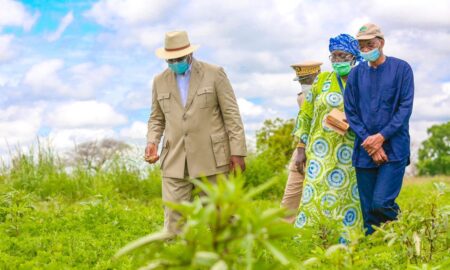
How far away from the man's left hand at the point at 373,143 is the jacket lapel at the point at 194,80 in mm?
1516

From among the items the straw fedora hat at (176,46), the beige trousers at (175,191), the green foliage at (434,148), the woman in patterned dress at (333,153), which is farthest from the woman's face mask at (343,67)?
the green foliage at (434,148)

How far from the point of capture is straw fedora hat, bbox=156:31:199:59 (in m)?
6.75

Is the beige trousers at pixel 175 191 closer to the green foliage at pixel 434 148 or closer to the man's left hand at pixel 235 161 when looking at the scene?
the man's left hand at pixel 235 161

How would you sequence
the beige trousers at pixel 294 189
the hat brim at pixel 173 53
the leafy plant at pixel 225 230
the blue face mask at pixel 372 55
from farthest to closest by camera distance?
the beige trousers at pixel 294 189, the hat brim at pixel 173 53, the blue face mask at pixel 372 55, the leafy plant at pixel 225 230

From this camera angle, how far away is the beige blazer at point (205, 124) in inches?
267

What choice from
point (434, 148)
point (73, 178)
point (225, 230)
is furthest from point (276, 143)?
point (434, 148)

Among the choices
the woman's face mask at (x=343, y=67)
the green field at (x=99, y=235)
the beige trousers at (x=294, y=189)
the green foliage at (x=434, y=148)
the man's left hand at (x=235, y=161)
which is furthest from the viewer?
the green foliage at (x=434, y=148)

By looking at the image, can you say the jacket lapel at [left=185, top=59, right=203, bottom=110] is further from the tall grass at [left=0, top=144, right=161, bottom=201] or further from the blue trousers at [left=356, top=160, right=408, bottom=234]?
the tall grass at [left=0, top=144, right=161, bottom=201]

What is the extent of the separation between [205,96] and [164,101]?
414 millimetres

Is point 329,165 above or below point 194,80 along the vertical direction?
below

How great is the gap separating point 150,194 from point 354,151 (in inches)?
284

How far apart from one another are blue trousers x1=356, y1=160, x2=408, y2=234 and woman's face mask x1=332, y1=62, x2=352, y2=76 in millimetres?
913

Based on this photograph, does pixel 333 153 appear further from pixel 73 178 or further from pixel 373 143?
pixel 73 178

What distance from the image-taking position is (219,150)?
682 cm
